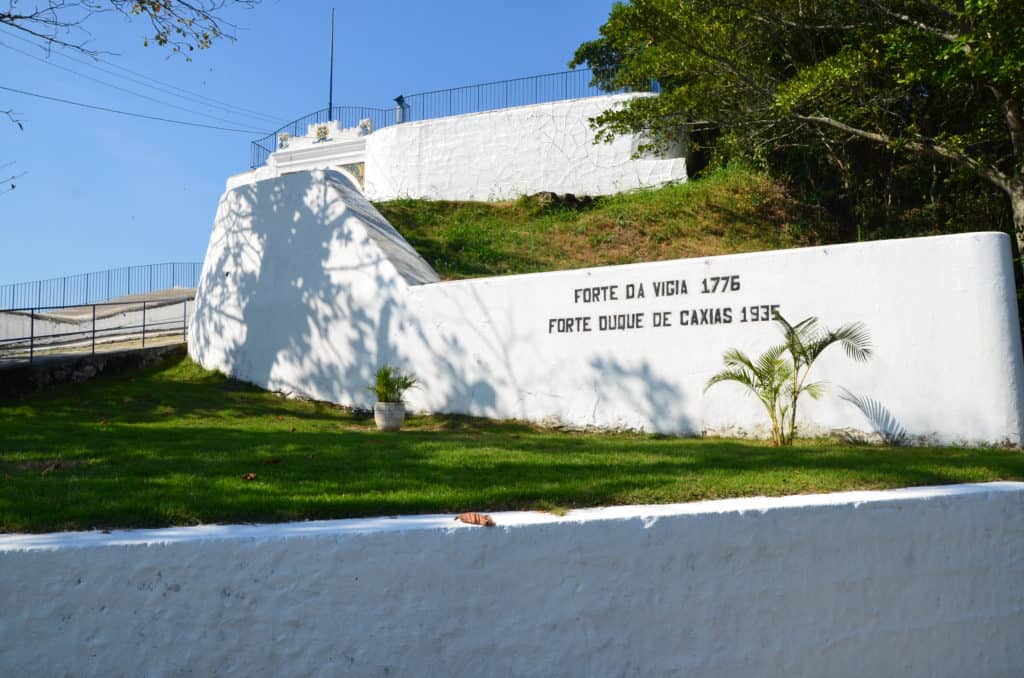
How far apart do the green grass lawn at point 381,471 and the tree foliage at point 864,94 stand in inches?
260

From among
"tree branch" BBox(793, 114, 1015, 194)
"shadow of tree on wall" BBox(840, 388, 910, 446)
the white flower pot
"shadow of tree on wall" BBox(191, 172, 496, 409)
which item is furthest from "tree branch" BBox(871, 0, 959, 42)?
the white flower pot

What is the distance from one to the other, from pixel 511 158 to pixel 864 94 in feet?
39.9

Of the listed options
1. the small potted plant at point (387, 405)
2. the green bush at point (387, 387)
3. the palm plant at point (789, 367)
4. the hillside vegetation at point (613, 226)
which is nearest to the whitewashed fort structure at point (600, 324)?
the palm plant at point (789, 367)

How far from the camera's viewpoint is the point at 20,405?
13070mm

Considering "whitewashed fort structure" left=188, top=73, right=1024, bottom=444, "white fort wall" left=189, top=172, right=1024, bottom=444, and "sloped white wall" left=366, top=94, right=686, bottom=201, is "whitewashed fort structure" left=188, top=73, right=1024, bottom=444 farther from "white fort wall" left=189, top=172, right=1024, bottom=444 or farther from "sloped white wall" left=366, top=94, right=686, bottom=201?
"sloped white wall" left=366, top=94, right=686, bottom=201

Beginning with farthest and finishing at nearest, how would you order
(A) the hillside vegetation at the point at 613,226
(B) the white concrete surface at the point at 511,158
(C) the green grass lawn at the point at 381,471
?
(B) the white concrete surface at the point at 511,158 → (A) the hillside vegetation at the point at 613,226 → (C) the green grass lawn at the point at 381,471

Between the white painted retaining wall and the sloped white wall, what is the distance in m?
16.9

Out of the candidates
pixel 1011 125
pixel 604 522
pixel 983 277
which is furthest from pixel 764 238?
pixel 604 522

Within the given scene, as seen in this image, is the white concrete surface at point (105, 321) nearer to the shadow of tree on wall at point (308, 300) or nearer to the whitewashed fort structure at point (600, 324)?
the shadow of tree on wall at point (308, 300)

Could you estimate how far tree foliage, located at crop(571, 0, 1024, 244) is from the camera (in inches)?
473

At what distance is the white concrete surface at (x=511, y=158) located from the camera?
22531 millimetres

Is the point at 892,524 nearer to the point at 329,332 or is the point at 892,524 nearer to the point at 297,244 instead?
the point at 329,332

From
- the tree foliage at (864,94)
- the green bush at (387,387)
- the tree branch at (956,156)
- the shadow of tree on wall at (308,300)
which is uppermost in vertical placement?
the tree foliage at (864,94)

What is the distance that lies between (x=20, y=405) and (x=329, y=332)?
516cm
